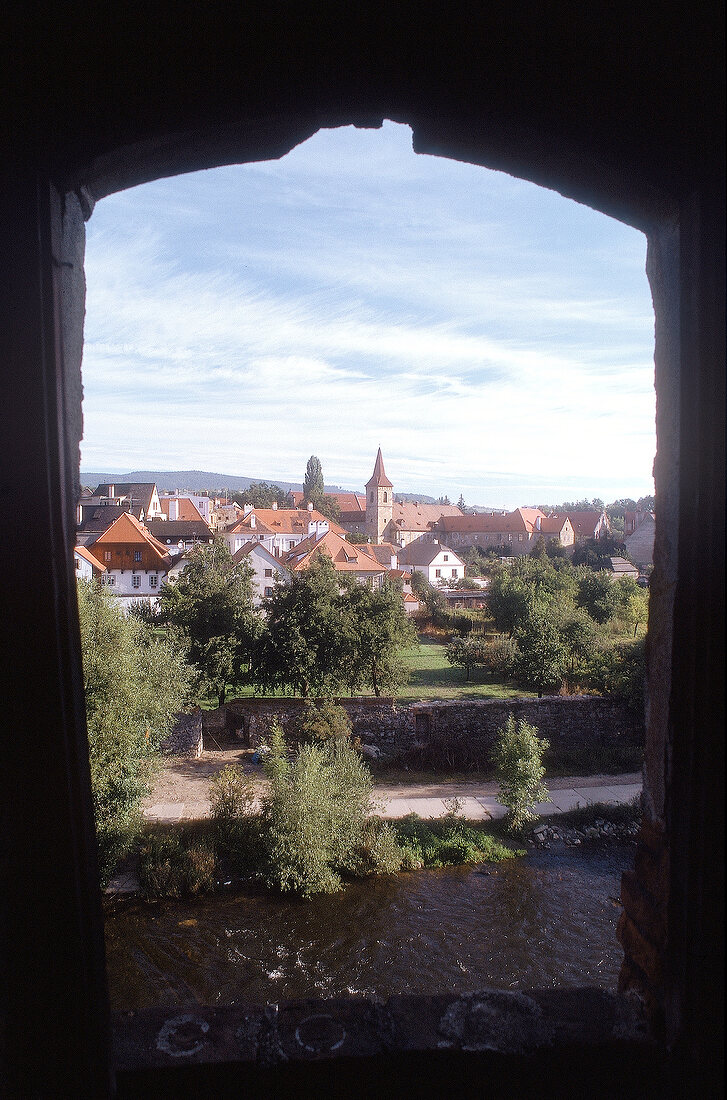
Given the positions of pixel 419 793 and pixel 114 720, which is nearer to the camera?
pixel 114 720

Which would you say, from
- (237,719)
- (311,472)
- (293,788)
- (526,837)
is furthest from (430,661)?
(311,472)

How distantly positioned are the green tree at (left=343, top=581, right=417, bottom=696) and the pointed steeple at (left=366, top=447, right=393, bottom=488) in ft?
188

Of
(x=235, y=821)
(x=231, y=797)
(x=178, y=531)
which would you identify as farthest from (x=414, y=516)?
(x=235, y=821)

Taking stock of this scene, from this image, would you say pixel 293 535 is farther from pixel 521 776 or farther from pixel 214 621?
pixel 521 776

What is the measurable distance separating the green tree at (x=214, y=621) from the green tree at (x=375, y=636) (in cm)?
261

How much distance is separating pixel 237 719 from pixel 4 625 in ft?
52.4

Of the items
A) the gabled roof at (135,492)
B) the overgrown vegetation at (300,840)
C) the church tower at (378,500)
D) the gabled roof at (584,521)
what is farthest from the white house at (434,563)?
the overgrown vegetation at (300,840)

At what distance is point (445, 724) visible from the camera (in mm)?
15969

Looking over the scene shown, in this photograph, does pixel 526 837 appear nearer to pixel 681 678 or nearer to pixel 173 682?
pixel 173 682

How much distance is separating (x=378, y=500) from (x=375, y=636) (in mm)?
58363

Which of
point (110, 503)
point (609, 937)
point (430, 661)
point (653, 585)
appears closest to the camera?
point (653, 585)

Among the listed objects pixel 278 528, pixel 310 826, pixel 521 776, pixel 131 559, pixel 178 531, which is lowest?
pixel 521 776

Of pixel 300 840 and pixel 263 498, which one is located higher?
pixel 263 498

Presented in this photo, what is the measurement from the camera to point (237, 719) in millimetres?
16750
